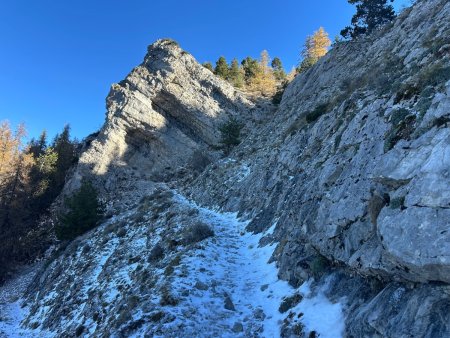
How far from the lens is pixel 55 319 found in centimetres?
1716

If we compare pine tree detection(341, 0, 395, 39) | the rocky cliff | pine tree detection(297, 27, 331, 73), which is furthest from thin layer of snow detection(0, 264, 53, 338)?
pine tree detection(297, 27, 331, 73)

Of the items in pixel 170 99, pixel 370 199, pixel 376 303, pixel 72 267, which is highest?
pixel 170 99

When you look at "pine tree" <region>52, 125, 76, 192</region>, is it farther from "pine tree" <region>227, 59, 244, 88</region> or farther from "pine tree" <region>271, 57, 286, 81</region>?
"pine tree" <region>271, 57, 286, 81</region>

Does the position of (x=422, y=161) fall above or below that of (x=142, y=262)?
below

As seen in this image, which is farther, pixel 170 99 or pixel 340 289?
pixel 170 99

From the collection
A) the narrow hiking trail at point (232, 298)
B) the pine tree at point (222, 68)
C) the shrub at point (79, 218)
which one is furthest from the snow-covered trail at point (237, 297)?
the pine tree at point (222, 68)

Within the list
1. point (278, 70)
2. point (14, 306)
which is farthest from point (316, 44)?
point (14, 306)

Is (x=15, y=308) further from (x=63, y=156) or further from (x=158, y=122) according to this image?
(x=63, y=156)

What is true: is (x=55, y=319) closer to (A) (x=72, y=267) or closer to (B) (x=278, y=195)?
(A) (x=72, y=267)

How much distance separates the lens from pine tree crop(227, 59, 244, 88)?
60469mm

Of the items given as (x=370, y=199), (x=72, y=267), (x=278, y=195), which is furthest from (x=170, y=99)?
(x=370, y=199)

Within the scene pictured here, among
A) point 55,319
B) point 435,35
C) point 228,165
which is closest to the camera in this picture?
point 435,35

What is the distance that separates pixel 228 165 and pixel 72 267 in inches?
580

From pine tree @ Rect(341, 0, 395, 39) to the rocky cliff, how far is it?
9782 mm
